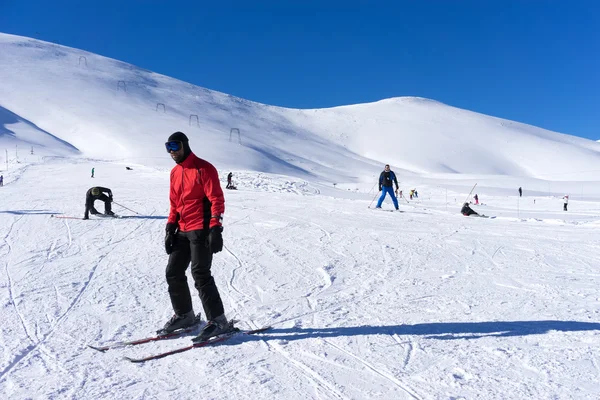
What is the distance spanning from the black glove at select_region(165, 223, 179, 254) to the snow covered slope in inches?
2251

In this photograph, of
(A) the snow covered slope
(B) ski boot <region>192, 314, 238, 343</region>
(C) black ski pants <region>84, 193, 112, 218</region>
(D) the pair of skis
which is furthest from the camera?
(A) the snow covered slope

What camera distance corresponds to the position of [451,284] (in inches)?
241

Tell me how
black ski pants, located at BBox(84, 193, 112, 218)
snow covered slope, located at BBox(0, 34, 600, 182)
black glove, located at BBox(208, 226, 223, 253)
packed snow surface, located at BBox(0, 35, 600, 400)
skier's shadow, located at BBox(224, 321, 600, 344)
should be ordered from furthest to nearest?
snow covered slope, located at BBox(0, 34, 600, 182) → black ski pants, located at BBox(84, 193, 112, 218) → skier's shadow, located at BBox(224, 321, 600, 344) → black glove, located at BBox(208, 226, 223, 253) → packed snow surface, located at BBox(0, 35, 600, 400)

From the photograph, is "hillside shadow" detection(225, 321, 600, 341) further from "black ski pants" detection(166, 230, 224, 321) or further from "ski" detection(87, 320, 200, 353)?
"ski" detection(87, 320, 200, 353)

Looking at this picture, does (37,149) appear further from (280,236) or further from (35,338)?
(35,338)

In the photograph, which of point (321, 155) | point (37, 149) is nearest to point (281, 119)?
point (321, 155)

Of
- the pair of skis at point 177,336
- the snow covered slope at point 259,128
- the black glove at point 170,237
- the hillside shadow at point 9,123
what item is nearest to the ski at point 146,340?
the pair of skis at point 177,336

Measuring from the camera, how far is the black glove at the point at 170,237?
14.1ft

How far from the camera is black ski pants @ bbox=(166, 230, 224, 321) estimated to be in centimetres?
415

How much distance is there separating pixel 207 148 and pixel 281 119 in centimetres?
6168

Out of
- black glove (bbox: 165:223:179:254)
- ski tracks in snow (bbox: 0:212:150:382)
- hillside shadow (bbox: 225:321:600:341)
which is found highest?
black glove (bbox: 165:223:179:254)

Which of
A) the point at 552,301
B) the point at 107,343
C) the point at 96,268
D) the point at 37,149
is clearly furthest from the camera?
the point at 37,149

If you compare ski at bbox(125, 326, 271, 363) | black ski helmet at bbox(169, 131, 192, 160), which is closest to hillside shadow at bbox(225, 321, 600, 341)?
ski at bbox(125, 326, 271, 363)

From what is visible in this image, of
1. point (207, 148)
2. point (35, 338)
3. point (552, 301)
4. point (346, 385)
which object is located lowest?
→ point (35, 338)
